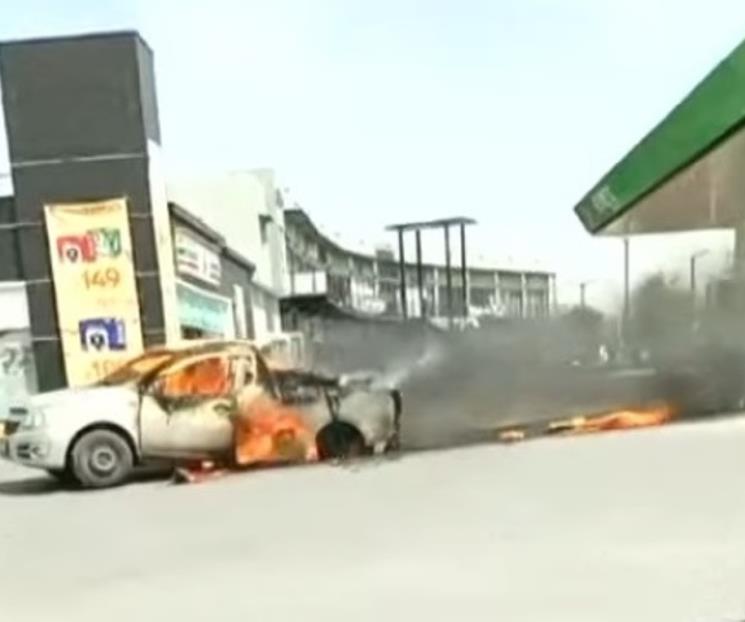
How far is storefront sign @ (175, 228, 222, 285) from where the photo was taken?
2139 centimetres

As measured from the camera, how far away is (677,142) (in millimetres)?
12914

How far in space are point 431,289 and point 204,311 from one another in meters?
6.66

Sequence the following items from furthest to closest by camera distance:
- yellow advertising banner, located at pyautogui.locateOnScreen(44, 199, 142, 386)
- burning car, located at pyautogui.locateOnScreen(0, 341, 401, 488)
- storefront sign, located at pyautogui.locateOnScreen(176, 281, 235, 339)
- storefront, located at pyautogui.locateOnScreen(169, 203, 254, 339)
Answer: storefront, located at pyautogui.locateOnScreen(169, 203, 254, 339), storefront sign, located at pyautogui.locateOnScreen(176, 281, 235, 339), yellow advertising banner, located at pyautogui.locateOnScreen(44, 199, 142, 386), burning car, located at pyautogui.locateOnScreen(0, 341, 401, 488)

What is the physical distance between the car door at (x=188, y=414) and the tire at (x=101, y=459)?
0.26m

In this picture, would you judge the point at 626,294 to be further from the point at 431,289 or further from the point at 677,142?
the point at 431,289

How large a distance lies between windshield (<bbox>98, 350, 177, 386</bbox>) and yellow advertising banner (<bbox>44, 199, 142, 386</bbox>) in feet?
21.8

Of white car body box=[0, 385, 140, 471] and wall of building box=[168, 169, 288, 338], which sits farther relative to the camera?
wall of building box=[168, 169, 288, 338]

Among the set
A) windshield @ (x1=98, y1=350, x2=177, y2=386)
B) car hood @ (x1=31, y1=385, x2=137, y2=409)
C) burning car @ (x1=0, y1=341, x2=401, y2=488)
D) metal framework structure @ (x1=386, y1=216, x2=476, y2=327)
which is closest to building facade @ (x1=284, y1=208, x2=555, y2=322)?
metal framework structure @ (x1=386, y1=216, x2=476, y2=327)

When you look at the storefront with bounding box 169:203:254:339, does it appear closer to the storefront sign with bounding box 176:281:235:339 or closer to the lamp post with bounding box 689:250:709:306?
the storefront sign with bounding box 176:281:235:339

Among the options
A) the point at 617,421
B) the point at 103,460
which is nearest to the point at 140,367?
the point at 103,460

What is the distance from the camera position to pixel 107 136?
19.5 meters

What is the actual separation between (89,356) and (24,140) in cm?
408

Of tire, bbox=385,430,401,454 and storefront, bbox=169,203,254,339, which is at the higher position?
storefront, bbox=169,203,254,339

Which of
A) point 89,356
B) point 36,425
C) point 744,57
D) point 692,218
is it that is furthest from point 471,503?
point 89,356
